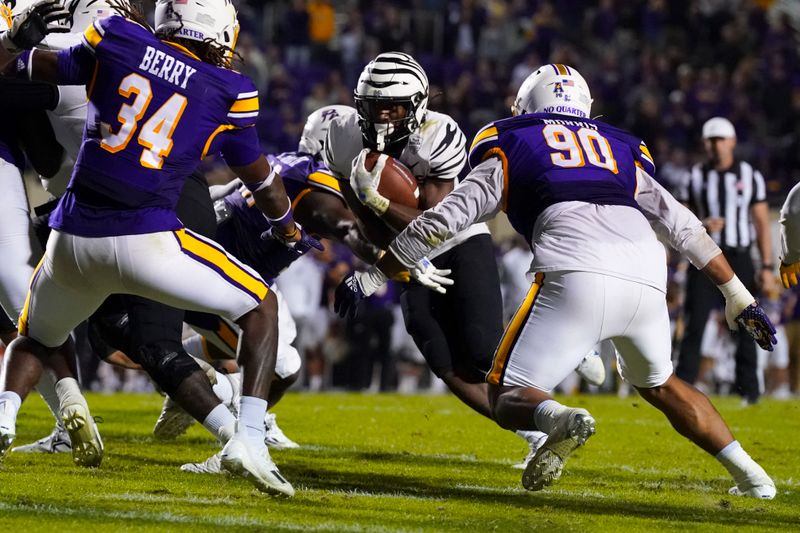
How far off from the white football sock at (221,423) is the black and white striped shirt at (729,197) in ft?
17.6

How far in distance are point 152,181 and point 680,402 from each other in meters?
1.91

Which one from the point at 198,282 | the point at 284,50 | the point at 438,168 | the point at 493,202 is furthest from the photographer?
the point at 284,50

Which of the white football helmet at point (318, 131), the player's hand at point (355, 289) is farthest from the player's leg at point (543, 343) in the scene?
the white football helmet at point (318, 131)

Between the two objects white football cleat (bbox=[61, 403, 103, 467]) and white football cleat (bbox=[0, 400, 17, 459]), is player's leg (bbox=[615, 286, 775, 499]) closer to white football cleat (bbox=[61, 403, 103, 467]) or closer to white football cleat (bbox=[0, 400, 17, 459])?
white football cleat (bbox=[61, 403, 103, 467])

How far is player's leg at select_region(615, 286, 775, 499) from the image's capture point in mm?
4031

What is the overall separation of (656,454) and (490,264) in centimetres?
143

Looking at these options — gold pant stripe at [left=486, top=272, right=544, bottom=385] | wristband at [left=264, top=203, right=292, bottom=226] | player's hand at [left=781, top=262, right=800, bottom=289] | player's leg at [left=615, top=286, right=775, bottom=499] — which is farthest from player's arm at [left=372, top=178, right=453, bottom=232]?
player's hand at [left=781, top=262, right=800, bottom=289]

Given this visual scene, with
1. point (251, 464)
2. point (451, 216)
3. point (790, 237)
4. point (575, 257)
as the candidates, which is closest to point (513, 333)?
point (575, 257)

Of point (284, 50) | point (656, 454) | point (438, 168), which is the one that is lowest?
point (656, 454)

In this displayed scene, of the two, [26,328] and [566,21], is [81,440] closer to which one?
[26,328]

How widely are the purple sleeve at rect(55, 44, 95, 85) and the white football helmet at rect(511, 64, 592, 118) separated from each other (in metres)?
1.57

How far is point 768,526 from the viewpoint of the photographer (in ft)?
12.5

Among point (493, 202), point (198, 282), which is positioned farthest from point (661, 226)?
point (198, 282)

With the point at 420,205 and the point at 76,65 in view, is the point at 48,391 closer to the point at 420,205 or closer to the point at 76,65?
the point at 76,65
